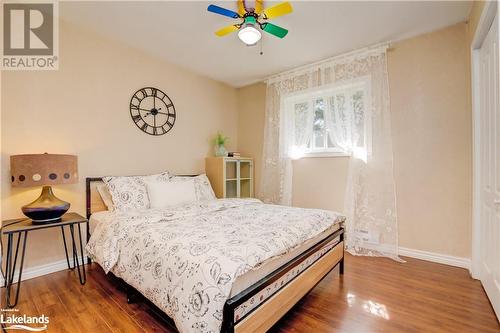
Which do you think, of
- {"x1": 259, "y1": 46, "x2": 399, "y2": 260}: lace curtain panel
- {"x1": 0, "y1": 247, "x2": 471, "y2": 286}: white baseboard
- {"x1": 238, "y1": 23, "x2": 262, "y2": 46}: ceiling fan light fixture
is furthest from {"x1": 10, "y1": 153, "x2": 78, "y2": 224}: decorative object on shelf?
{"x1": 259, "y1": 46, "x2": 399, "y2": 260}: lace curtain panel

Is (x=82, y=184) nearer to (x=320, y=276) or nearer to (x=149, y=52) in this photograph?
(x=149, y=52)

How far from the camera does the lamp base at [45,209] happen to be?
6.88 feet

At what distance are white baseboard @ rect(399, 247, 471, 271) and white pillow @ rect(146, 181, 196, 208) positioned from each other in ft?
9.05

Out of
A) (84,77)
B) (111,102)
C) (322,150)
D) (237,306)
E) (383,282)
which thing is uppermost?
(84,77)

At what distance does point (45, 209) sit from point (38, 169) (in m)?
0.36

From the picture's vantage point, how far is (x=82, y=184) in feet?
9.03

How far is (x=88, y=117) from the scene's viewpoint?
9.21 ft

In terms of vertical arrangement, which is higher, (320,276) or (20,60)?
(20,60)

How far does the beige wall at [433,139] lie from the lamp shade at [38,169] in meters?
3.73

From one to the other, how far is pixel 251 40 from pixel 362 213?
2.53m

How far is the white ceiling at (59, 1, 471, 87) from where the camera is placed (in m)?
2.38

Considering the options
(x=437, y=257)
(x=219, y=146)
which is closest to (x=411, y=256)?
(x=437, y=257)

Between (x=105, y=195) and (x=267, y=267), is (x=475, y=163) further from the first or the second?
(x=105, y=195)

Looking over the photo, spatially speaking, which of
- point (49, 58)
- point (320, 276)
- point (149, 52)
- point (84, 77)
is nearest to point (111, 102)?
point (84, 77)
